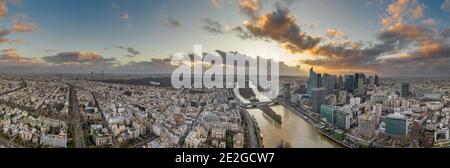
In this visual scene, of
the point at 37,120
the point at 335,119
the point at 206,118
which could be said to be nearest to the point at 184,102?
the point at 206,118

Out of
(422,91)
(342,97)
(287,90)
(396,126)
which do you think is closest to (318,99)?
(342,97)

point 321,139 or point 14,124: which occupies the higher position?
point 14,124

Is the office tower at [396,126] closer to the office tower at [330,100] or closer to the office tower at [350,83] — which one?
the office tower at [330,100]

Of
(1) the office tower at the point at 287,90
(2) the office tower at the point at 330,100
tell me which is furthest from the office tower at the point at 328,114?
(1) the office tower at the point at 287,90

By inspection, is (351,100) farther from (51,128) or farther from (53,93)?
(53,93)

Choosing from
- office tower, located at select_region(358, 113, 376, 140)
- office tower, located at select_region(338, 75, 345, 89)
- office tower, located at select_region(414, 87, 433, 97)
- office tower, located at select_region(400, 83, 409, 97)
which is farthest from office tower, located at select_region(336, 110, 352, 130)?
office tower, located at select_region(338, 75, 345, 89)

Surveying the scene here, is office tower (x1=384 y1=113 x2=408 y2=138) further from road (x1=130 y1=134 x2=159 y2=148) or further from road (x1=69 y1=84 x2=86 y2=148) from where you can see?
road (x1=69 y1=84 x2=86 y2=148)

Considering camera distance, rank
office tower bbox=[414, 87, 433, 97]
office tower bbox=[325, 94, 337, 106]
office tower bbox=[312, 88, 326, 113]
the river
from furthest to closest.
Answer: office tower bbox=[325, 94, 337, 106] → office tower bbox=[312, 88, 326, 113] → office tower bbox=[414, 87, 433, 97] → the river
